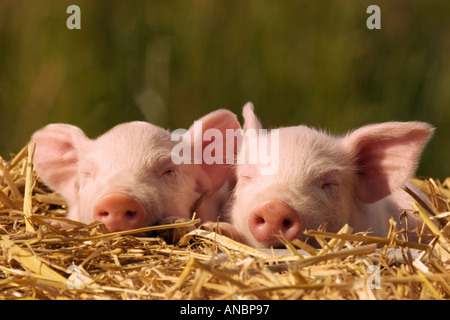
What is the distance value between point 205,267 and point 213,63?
3.05 meters

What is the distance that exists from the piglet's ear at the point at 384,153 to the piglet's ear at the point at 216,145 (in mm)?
550

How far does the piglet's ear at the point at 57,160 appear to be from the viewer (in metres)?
3.46

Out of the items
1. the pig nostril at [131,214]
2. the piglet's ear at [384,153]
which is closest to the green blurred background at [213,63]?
the piglet's ear at [384,153]

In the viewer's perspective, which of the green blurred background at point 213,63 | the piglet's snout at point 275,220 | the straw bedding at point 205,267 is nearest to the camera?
the straw bedding at point 205,267

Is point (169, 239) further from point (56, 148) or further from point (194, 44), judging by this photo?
point (194, 44)

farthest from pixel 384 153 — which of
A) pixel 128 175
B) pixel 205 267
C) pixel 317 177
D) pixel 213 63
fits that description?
pixel 213 63

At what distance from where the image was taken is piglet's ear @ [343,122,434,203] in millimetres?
3121

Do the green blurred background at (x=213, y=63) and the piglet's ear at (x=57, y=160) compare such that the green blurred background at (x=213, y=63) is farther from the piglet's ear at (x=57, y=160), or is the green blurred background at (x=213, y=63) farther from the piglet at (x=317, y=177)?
the piglet at (x=317, y=177)

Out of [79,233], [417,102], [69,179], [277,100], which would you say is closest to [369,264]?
[79,233]

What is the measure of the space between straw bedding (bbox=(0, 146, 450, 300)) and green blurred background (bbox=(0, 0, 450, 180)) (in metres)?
2.13

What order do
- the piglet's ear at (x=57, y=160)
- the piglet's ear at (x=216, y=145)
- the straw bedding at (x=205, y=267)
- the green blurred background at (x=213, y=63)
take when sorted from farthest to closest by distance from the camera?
1. the green blurred background at (x=213, y=63)
2. the piglet's ear at (x=57, y=160)
3. the piglet's ear at (x=216, y=145)
4. the straw bedding at (x=205, y=267)

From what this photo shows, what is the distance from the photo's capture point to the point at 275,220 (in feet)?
A: 8.80

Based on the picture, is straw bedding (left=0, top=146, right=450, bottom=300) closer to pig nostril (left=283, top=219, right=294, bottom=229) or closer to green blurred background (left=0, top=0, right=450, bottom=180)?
pig nostril (left=283, top=219, right=294, bottom=229)

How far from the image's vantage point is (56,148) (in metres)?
3.48
